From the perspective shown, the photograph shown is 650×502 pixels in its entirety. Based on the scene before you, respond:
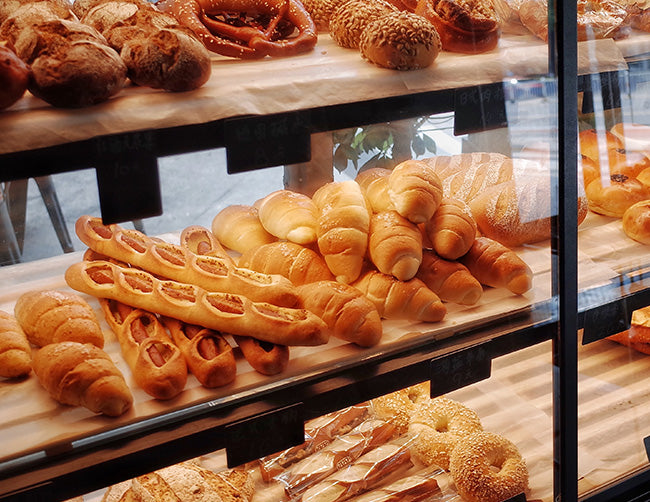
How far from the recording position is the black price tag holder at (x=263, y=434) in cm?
105

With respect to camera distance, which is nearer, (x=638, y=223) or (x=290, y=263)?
(x=290, y=263)

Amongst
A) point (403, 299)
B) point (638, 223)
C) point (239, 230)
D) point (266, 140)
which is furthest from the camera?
point (638, 223)

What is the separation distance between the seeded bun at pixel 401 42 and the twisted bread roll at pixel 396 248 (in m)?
0.30

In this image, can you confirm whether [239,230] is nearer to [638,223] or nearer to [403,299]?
[403,299]

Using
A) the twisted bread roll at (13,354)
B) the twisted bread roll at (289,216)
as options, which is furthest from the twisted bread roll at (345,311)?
the twisted bread roll at (13,354)

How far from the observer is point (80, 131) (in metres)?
0.89

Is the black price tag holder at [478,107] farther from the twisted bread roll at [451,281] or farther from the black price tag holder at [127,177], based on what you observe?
the black price tag holder at [127,177]

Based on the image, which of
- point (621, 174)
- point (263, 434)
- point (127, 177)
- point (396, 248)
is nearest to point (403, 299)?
point (396, 248)

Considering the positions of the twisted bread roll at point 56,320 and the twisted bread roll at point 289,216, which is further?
the twisted bread roll at point 289,216

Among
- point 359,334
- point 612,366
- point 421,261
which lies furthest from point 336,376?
point 612,366

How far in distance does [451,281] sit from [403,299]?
0.12m

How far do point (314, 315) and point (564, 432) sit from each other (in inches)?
23.9

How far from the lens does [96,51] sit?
0.91 metres

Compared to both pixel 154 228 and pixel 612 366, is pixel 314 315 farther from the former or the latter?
pixel 612 366
